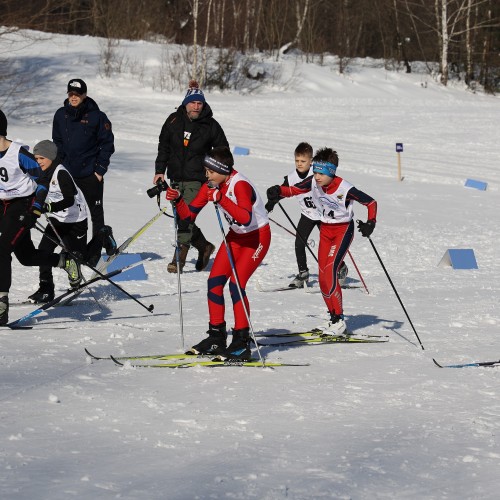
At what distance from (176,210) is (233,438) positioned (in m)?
2.60

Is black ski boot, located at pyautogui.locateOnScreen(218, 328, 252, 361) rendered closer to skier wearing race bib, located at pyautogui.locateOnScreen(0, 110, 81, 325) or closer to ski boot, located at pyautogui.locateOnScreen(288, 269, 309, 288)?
skier wearing race bib, located at pyautogui.locateOnScreen(0, 110, 81, 325)

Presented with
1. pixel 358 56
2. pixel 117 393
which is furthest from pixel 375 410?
pixel 358 56

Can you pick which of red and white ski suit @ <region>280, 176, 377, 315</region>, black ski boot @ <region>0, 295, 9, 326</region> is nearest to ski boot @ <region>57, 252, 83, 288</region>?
black ski boot @ <region>0, 295, 9, 326</region>

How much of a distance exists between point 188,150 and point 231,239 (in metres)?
3.52

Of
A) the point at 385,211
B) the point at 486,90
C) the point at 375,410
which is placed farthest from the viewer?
the point at 486,90

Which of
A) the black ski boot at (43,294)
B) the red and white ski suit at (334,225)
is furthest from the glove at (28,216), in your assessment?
the red and white ski suit at (334,225)

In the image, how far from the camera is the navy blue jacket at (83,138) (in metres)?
9.39

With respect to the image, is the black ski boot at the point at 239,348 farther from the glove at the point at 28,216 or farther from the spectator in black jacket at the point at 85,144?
the spectator in black jacket at the point at 85,144

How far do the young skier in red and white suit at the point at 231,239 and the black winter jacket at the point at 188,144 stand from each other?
3.23 meters

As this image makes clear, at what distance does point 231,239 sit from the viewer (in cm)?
647

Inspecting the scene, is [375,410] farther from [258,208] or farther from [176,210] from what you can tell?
[176,210]

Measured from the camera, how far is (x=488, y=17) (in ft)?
128

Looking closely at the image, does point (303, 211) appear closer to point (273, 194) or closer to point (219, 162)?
point (273, 194)

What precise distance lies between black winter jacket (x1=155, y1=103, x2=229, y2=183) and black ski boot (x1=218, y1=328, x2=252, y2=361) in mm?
3701
